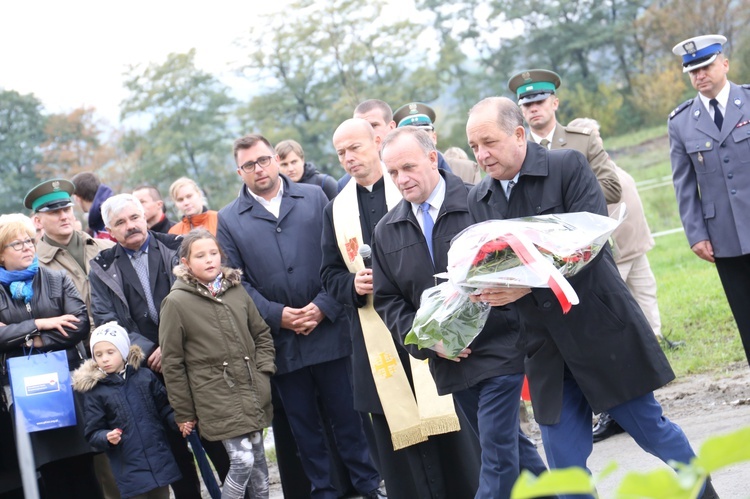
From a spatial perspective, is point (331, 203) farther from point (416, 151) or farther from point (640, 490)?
point (640, 490)

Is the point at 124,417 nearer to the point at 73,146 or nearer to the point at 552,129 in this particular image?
the point at 552,129

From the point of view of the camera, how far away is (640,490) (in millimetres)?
976

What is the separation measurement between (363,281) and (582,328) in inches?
71.9

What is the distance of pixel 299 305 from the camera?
21.3ft

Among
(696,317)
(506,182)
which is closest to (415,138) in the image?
(506,182)

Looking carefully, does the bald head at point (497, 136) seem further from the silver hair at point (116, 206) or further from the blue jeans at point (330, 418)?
the silver hair at point (116, 206)

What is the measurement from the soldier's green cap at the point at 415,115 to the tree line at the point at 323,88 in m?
30.7

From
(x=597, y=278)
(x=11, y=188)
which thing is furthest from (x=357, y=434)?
(x=11, y=188)

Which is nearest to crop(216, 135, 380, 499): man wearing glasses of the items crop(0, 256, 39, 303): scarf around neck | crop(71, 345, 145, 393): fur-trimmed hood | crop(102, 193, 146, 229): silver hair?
crop(102, 193, 146, 229): silver hair

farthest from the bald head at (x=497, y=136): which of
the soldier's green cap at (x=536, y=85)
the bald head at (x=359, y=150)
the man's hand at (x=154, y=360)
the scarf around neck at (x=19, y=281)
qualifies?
the scarf around neck at (x=19, y=281)

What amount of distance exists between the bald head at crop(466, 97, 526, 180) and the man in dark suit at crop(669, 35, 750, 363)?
240cm

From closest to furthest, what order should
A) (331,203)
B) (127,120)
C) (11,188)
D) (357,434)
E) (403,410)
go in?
(403,410)
(331,203)
(357,434)
(11,188)
(127,120)

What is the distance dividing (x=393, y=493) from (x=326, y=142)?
113 feet

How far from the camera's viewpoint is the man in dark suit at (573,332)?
4.04 meters
